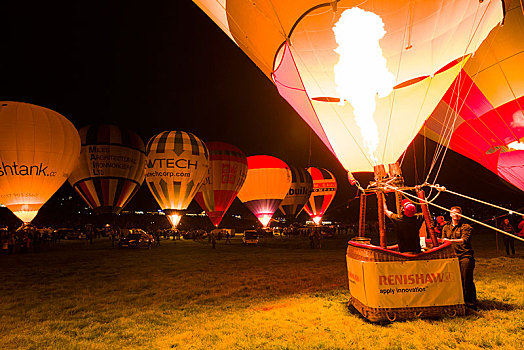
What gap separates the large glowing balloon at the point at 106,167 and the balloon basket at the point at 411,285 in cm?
1481

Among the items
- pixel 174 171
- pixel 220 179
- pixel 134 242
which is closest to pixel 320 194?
pixel 220 179

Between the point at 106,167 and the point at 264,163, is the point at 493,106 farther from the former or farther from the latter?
the point at 106,167

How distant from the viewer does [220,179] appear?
711 inches

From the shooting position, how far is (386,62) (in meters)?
5.22

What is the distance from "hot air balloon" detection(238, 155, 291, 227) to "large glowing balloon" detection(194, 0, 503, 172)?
14.2 meters

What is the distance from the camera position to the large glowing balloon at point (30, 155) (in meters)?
12.6

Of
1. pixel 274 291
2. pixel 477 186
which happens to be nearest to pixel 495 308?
pixel 274 291


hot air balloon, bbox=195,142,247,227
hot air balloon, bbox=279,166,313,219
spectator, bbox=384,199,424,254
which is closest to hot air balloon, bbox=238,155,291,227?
hot air balloon, bbox=279,166,313,219

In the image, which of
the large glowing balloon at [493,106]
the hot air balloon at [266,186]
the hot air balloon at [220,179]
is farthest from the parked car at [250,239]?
the large glowing balloon at [493,106]

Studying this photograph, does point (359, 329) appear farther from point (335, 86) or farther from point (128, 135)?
point (128, 135)

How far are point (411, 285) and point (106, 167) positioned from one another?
15.4 metres

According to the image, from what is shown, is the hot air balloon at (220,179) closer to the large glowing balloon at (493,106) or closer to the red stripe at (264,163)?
the red stripe at (264,163)

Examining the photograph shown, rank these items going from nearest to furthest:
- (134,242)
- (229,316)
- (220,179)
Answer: (229,316) → (134,242) → (220,179)

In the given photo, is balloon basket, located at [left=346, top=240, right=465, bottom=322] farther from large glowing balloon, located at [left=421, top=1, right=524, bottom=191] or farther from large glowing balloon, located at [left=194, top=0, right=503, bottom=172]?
large glowing balloon, located at [left=421, top=1, right=524, bottom=191]
